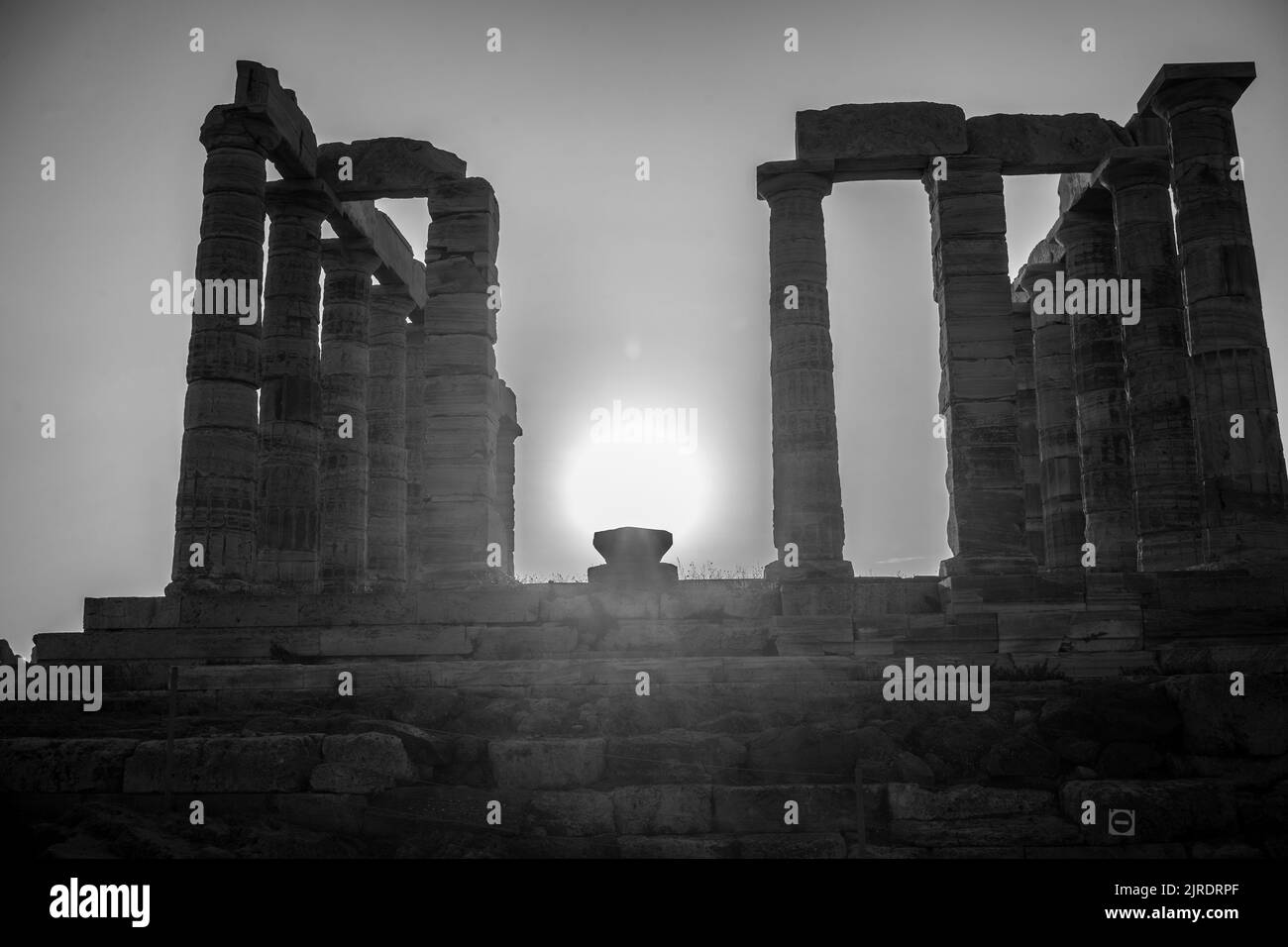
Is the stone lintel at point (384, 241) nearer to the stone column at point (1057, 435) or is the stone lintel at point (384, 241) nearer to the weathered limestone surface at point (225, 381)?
the weathered limestone surface at point (225, 381)

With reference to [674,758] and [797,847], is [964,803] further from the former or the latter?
[674,758]

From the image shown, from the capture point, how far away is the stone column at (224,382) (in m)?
18.9

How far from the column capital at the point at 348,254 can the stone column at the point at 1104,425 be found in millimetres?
15955

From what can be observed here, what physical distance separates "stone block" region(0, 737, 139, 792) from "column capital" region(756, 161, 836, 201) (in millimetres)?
15144

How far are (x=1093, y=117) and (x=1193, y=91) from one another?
184cm

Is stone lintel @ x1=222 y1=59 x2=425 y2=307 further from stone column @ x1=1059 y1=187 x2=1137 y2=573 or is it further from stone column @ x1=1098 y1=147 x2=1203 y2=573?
stone column @ x1=1098 y1=147 x2=1203 y2=573

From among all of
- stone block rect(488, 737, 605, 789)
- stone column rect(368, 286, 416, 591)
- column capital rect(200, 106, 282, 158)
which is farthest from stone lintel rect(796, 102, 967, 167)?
stone block rect(488, 737, 605, 789)

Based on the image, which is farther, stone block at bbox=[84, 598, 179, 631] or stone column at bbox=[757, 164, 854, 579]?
stone column at bbox=[757, 164, 854, 579]

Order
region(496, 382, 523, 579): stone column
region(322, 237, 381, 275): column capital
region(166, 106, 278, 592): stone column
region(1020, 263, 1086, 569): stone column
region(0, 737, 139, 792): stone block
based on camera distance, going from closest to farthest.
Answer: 1. region(0, 737, 139, 792): stone block
2. region(166, 106, 278, 592): stone column
3. region(322, 237, 381, 275): column capital
4. region(1020, 263, 1086, 569): stone column
5. region(496, 382, 523, 579): stone column

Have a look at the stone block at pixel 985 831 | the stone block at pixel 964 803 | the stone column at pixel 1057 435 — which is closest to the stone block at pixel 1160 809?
the stone block at pixel 985 831

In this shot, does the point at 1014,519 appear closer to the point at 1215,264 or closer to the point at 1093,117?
the point at 1215,264

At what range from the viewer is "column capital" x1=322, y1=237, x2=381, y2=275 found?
81.3 feet

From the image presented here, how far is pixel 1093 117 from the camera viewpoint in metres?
21.2
